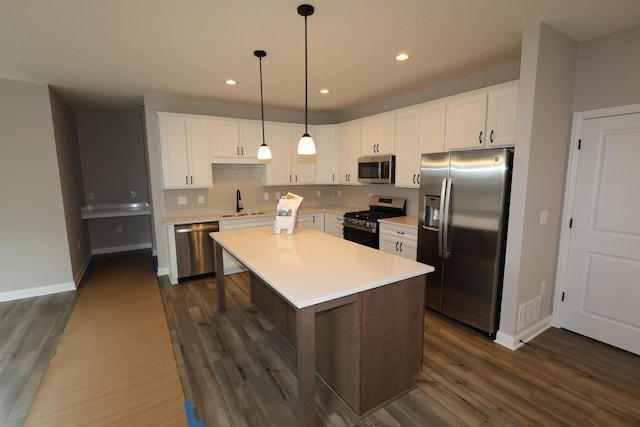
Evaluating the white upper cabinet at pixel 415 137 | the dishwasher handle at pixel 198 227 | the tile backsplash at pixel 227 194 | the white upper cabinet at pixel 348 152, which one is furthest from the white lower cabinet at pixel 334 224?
the dishwasher handle at pixel 198 227

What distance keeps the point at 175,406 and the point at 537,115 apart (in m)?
3.46

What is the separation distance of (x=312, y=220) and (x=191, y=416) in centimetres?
353

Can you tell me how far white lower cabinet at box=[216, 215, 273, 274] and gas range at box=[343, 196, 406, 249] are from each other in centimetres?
125

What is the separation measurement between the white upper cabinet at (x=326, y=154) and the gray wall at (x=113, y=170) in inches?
136

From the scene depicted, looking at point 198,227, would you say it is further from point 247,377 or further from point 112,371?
point 247,377

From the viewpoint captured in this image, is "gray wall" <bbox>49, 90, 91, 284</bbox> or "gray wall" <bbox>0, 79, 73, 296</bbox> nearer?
"gray wall" <bbox>0, 79, 73, 296</bbox>

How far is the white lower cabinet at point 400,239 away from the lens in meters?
3.62

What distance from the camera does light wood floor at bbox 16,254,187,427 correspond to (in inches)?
78.7

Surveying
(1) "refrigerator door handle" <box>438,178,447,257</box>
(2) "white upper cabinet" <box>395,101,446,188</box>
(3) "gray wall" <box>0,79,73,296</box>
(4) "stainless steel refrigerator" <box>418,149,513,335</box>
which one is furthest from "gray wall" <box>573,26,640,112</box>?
(3) "gray wall" <box>0,79,73,296</box>

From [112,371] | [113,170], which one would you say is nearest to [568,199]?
[112,371]

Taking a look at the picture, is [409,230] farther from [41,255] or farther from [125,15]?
[41,255]

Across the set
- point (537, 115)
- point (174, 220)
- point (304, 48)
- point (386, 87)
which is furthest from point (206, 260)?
point (537, 115)

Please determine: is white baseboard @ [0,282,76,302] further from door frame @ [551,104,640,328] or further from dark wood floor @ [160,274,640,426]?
door frame @ [551,104,640,328]

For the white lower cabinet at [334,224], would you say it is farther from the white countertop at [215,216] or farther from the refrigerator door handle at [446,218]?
the refrigerator door handle at [446,218]
